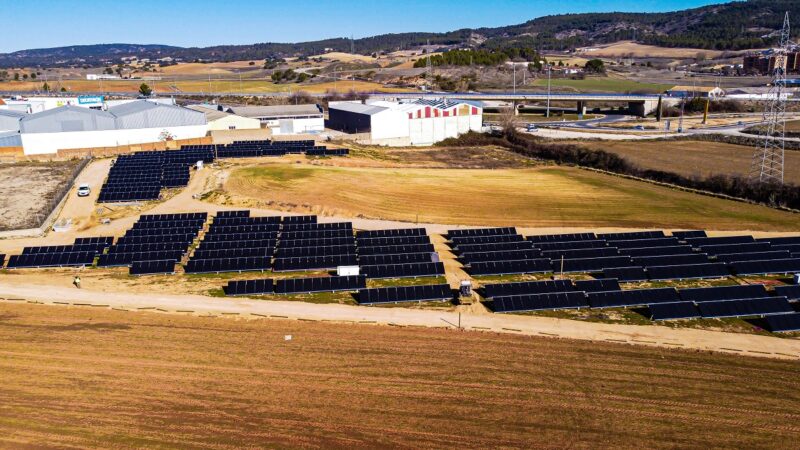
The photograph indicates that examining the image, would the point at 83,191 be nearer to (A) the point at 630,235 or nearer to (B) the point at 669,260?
(A) the point at 630,235

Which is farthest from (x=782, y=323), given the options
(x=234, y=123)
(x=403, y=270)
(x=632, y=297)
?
(x=234, y=123)

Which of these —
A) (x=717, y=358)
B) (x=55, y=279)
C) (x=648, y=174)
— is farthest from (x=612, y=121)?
(x=55, y=279)

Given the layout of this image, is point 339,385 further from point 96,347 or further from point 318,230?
point 318,230

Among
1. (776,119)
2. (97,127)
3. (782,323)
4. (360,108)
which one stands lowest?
(782,323)

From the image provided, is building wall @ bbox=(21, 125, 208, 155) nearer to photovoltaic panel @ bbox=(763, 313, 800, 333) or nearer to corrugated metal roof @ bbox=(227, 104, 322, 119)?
corrugated metal roof @ bbox=(227, 104, 322, 119)

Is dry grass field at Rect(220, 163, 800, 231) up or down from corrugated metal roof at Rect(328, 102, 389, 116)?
down

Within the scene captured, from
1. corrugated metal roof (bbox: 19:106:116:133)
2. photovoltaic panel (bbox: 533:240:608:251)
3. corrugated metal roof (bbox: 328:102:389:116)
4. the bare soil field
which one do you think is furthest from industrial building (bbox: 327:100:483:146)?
photovoltaic panel (bbox: 533:240:608:251)
